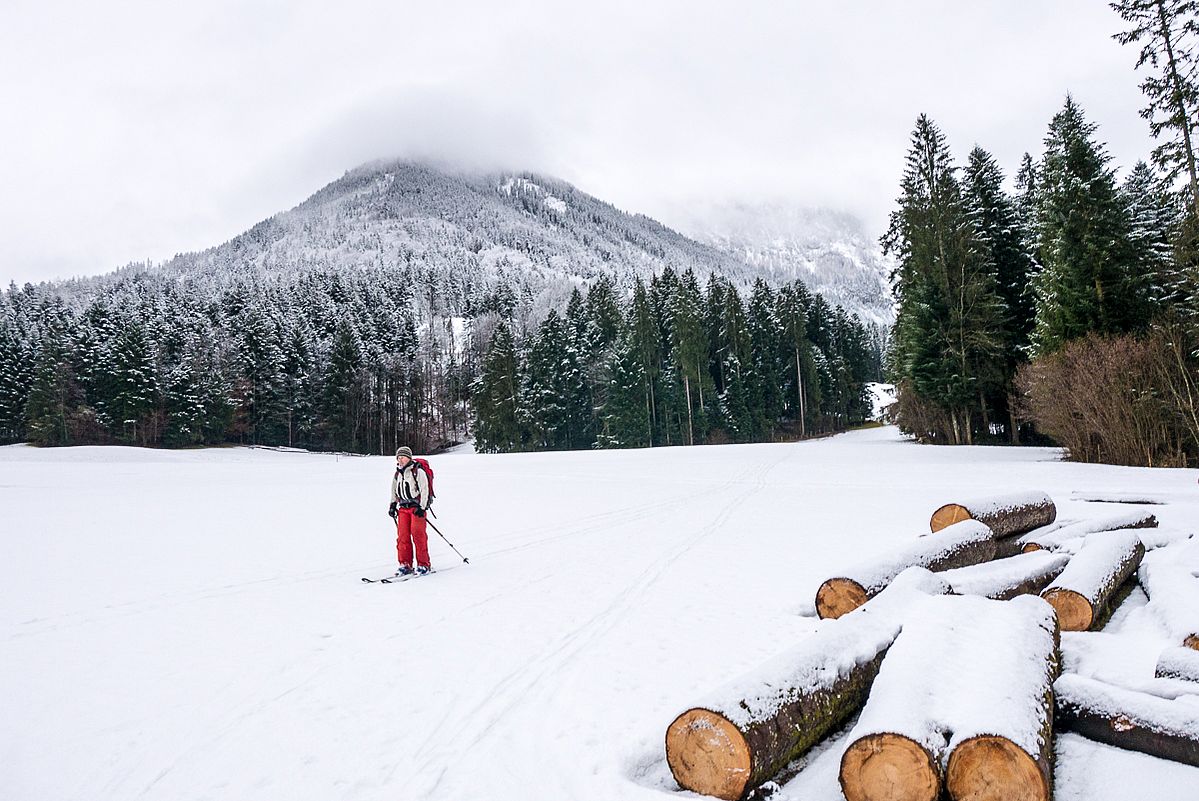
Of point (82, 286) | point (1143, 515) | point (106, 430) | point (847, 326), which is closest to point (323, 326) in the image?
point (106, 430)

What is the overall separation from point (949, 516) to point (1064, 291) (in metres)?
19.5

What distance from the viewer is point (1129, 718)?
320cm

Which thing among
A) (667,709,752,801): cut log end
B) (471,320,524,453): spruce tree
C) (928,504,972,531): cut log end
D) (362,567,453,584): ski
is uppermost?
(471,320,524,453): spruce tree

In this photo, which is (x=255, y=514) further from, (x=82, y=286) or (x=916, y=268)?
(x=82, y=286)

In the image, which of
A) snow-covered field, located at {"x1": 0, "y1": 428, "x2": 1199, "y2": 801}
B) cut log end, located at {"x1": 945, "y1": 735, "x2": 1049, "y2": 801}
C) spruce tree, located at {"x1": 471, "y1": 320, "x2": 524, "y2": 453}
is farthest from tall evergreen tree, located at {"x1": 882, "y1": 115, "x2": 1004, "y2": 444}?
spruce tree, located at {"x1": 471, "y1": 320, "x2": 524, "y2": 453}

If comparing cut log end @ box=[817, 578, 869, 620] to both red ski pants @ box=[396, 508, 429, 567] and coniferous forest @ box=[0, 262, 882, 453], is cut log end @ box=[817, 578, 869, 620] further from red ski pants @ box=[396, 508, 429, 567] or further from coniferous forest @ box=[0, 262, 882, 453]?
coniferous forest @ box=[0, 262, 882, 453]

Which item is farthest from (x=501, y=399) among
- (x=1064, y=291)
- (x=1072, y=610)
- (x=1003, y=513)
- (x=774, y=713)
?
(x=774, y=713)

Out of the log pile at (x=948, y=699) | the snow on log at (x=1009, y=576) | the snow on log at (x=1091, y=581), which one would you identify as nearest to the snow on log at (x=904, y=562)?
the snow on log at (x=1009, y=576)

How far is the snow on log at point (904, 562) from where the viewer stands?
18.7 feet

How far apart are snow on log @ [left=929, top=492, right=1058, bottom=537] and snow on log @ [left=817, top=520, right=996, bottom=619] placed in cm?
46

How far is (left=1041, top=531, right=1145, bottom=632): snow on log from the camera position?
500 centimetres

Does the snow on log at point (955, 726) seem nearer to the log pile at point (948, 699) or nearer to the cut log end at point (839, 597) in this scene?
the log pile at point (948, 699)

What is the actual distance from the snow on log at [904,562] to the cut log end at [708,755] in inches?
116

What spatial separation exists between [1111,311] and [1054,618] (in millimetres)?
23374
